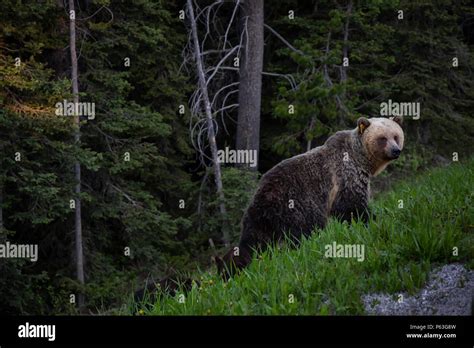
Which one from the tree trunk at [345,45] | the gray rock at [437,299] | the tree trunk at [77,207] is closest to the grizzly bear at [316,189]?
the gray rock at [437,299]

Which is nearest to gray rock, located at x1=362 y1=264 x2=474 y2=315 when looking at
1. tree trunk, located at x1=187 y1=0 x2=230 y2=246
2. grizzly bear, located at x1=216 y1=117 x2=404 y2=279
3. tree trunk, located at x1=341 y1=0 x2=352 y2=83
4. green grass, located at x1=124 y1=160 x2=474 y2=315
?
green grass, located at x1=124 y1=160 x2=474 y2=315

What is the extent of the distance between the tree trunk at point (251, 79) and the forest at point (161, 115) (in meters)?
0.03

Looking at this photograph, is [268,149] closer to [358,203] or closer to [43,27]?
[43,27]

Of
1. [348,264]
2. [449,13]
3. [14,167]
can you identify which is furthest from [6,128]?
[449,13]

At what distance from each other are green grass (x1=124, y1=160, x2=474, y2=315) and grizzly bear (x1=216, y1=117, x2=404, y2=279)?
582 mm

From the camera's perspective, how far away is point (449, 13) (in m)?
16.6

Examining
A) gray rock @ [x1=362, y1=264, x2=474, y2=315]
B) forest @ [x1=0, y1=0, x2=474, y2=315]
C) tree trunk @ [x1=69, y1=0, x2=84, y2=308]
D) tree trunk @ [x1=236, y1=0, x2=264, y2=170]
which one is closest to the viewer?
gray rock @ [x1=362, y1=264, x2=474, y2=315]

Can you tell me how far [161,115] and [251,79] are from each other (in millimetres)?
2993

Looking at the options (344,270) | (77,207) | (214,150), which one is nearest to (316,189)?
(344,270)

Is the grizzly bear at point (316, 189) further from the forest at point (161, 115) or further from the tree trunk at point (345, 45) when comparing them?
the tree trunk at point (345, 45)

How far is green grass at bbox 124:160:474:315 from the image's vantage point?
5.18 metres

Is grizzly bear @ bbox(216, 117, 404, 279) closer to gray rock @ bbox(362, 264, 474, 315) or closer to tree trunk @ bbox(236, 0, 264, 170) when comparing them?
gray rock @ bbox(362, 264, 474, 315)

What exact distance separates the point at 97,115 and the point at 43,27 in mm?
2053

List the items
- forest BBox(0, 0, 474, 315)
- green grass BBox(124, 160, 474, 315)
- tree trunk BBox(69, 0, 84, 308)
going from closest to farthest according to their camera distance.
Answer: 1. green grass BBox(124, 160, 474, 315)
2. forest BBox(0, 0, 474, 315)
3. tree trunk BBox(69, 0, 84, 308)
